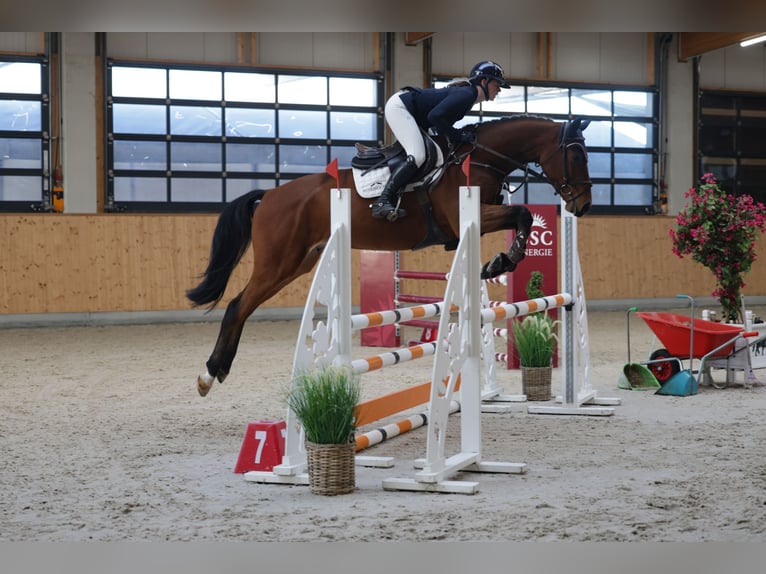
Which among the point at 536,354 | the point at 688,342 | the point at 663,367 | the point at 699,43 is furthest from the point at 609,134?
the point at 536,354

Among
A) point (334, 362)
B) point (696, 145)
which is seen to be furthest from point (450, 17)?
point (696, 145)

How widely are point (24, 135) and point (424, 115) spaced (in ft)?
22.7

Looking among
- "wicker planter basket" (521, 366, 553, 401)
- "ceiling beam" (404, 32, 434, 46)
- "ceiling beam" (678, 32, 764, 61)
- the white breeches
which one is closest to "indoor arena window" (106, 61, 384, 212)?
"ceiling beam" (404, 32, 434, 46)

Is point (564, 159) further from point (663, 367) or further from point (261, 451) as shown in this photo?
point (261, 451)

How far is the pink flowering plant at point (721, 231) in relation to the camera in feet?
20.5

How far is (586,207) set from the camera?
454 cm

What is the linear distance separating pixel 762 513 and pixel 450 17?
2.58 metres

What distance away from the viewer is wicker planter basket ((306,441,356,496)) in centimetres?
303

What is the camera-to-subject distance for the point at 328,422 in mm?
2986

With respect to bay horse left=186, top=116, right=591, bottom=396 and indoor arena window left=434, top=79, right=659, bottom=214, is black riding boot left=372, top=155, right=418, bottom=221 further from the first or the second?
indoor arena window left=434, top=79, right=659, bottom=214

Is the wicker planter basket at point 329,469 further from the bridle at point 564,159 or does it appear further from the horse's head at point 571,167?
the horse's head at point 571,167

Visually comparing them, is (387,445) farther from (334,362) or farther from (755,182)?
(755,182)

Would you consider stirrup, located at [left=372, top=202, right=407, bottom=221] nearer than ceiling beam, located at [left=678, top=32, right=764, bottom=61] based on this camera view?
Yes

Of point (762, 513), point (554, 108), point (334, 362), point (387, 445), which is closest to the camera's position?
point (762, 513)
